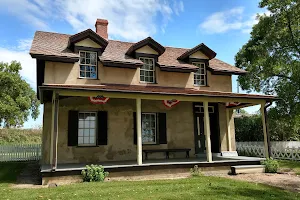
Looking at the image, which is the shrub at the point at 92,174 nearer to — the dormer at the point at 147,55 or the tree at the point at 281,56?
the dormer at the point at 147,55

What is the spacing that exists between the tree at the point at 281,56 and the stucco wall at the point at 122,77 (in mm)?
5352

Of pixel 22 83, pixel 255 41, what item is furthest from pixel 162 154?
pixel 22 83

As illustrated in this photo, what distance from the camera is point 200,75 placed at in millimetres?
16219

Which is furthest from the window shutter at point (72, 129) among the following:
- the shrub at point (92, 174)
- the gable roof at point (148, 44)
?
the gable roof at point (148, 44)

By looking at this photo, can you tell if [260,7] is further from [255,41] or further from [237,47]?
[237,47]

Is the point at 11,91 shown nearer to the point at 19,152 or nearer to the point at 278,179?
the point at 19,152

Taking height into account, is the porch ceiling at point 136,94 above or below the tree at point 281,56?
below

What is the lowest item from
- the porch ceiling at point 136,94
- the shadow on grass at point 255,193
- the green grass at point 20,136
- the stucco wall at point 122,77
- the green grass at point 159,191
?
the shadow on grass at point 255,193

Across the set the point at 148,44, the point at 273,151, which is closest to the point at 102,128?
the point at 148,44

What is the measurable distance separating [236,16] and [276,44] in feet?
22.1

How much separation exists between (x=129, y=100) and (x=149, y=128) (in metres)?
1.86

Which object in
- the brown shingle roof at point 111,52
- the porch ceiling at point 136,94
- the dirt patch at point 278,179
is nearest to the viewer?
the dirt patch at point 278,179

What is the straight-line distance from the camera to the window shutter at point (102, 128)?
13.0m

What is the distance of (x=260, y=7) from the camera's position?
19.9 metres
